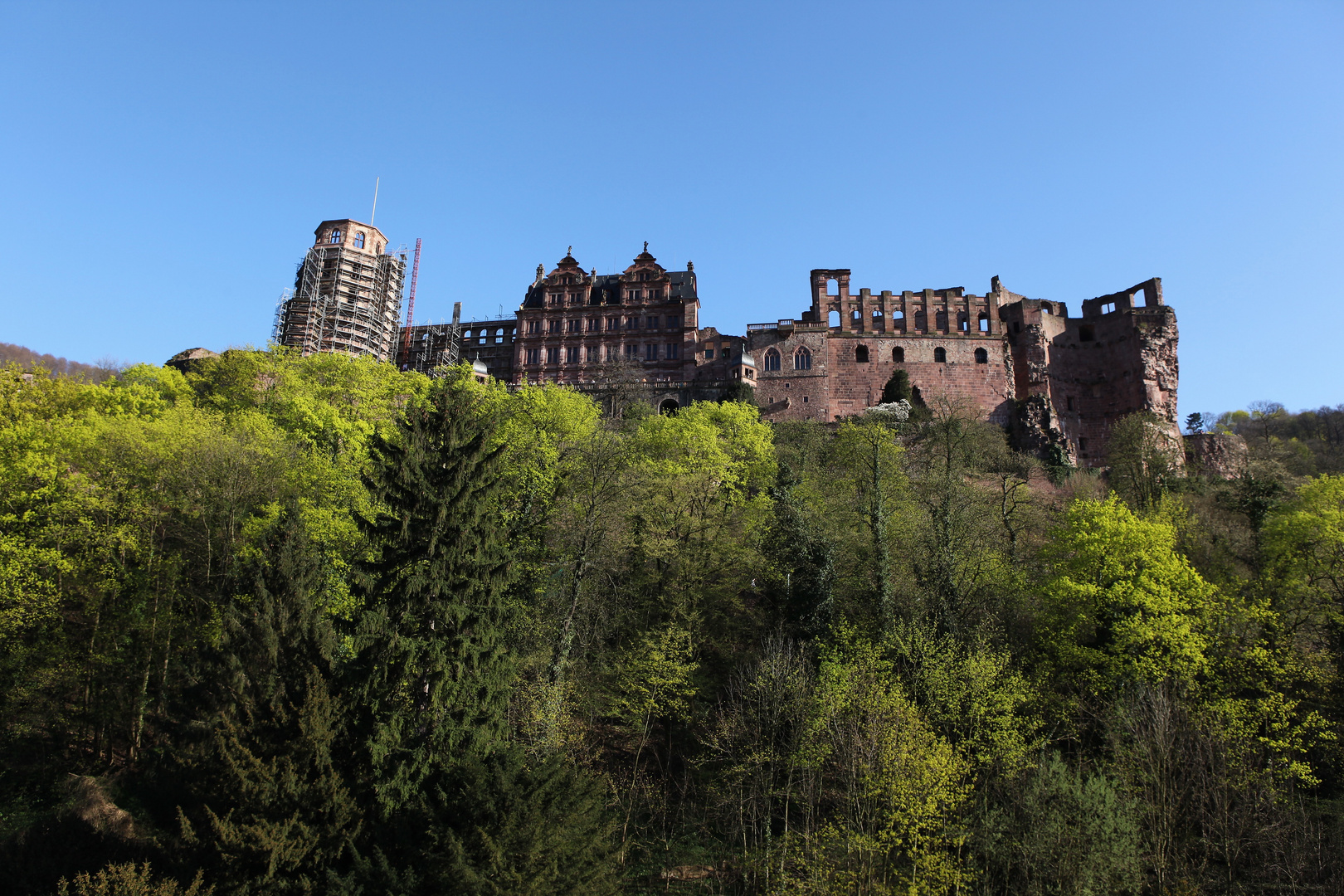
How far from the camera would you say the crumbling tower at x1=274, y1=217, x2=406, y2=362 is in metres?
63.7

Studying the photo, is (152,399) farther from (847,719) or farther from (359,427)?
(847,719)

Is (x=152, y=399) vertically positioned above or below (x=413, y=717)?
above

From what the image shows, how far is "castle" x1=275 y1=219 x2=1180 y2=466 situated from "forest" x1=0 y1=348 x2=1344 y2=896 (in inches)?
1127

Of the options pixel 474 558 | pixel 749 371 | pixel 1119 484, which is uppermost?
pixel 749 371

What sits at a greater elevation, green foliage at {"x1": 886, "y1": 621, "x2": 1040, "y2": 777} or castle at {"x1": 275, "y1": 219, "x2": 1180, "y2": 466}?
castle at {"x1": 275, "y1": 219, "x2": 1180, "y2": 466}

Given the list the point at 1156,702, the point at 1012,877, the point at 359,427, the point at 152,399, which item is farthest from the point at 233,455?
the point at 1156,702

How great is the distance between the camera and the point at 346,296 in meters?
66.3

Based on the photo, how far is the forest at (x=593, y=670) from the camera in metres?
18.0

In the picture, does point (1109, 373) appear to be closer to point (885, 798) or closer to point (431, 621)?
point (885, 798)

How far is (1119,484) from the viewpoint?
45375mm

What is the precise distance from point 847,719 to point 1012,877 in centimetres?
516

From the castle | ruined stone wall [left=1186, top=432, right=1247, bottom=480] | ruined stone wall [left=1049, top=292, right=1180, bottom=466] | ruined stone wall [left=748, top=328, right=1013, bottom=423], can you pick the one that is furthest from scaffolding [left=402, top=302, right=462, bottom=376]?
ruined stone wall [left=1186, top=432, right=1247, bottom=480]

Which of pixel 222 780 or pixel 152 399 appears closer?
pixel 222 780

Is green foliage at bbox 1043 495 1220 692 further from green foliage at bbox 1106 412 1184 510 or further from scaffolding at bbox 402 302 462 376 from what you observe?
scaffolding at bbox 402 302 462 376
